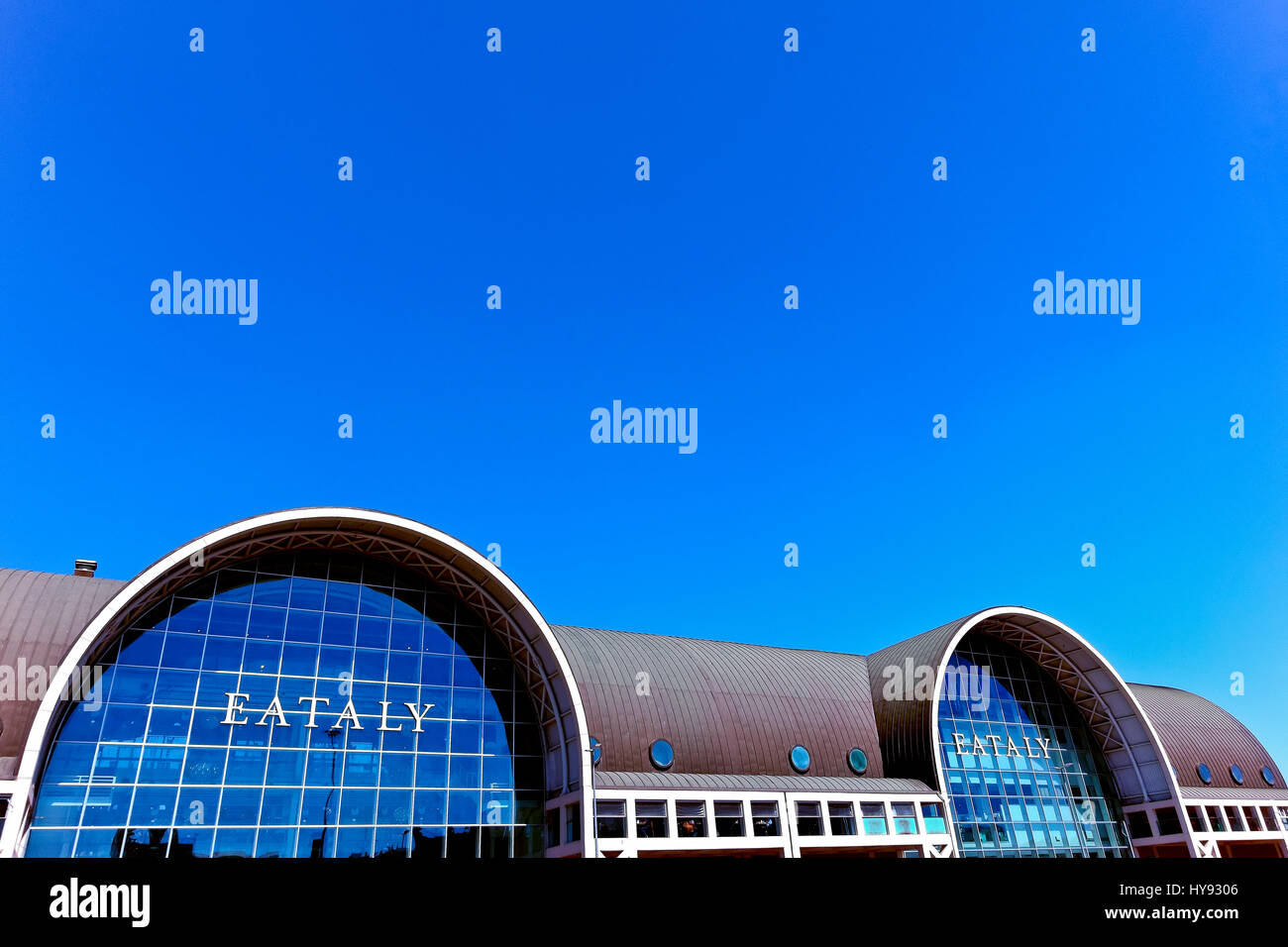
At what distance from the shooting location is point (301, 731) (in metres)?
30.0

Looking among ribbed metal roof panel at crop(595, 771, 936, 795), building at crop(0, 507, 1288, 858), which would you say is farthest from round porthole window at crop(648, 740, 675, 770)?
ribbed metal roof panel at crop(595, 771, 936, 795)

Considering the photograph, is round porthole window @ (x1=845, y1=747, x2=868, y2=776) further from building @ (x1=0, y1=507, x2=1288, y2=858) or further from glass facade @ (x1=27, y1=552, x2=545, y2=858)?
glass facade @ (x1=27, y1=552, x2=545, y2=858)

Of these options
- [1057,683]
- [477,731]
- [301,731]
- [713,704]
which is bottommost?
[301,731]

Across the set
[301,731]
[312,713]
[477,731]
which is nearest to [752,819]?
[477,731]

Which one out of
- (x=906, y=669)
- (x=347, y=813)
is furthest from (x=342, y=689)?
(x=906, y=669)

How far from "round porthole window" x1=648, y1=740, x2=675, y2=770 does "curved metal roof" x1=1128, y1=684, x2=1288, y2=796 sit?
104ft

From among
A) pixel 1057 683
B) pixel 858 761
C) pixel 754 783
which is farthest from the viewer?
pixel 1057 683

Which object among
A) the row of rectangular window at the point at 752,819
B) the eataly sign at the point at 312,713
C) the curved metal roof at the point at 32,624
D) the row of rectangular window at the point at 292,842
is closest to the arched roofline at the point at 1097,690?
the row of rectangular window at the point at 752,819

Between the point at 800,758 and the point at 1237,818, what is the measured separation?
93.2 feet

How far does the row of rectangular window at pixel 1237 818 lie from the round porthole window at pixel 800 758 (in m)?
21.7

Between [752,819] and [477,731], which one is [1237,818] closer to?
[752,819]

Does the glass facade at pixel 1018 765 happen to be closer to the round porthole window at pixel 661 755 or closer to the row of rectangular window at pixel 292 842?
the round porthole window at pixel 661 755
